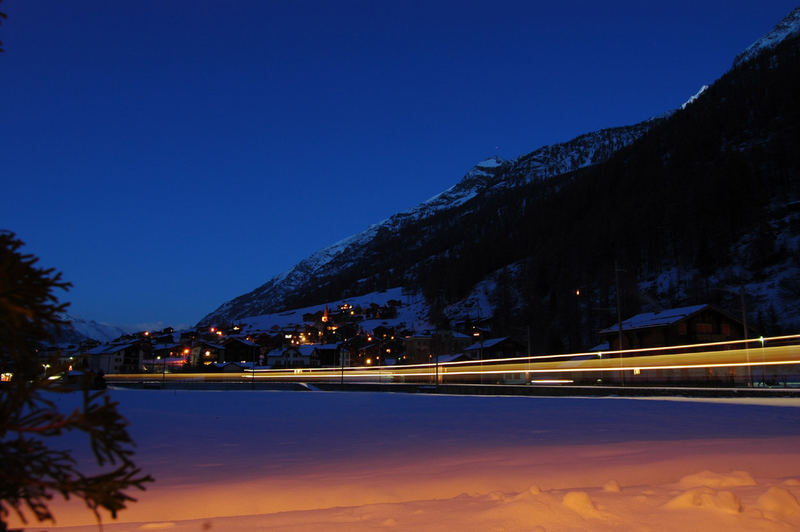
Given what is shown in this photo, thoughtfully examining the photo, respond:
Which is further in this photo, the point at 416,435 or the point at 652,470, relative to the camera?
the point at 416,435

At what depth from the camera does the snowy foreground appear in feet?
15.4

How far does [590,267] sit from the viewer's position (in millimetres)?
125188

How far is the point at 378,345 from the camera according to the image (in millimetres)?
104750

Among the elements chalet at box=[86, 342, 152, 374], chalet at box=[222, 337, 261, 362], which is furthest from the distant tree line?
chalet at box=[86, 342, 152, 374]

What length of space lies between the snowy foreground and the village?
103ft

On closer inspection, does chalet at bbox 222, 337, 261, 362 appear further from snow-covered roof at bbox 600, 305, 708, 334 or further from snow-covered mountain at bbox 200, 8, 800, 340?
snow-covered roof at bbox 600, 305, 708, 334

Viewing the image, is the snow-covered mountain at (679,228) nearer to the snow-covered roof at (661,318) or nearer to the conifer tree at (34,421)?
the snow-covered roof at (661,318)

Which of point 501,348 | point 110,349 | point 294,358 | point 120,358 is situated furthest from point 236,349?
Answer: point 501,348

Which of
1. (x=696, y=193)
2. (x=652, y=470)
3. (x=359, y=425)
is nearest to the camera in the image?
(x=652, y=470)

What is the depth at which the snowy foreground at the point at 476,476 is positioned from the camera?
470 centimetres

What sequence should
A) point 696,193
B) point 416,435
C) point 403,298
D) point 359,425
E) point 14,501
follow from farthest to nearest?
point 403,298 → point 696,193 → point 359,425 → point 416,435 → point 14,501

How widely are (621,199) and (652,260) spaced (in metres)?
40.5

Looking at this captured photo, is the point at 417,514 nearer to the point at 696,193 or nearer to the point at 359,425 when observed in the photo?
the point at 359,425

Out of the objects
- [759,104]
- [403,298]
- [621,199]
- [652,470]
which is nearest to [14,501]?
[652,470]
